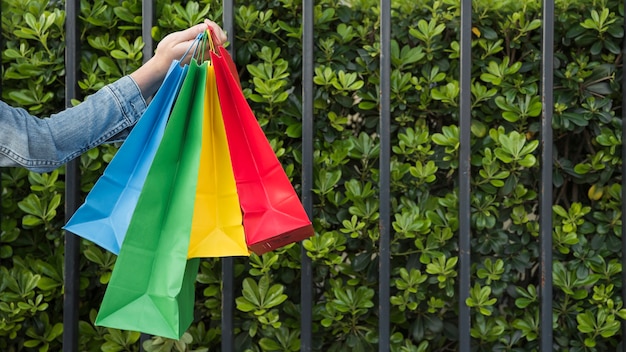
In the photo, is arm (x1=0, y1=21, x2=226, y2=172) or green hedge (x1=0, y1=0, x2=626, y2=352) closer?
arm (x1=0, y1=21, x2=226, y2=172)

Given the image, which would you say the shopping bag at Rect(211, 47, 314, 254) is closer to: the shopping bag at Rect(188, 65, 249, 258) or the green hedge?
the shopping bag at Rect(188, 65, 249, 258)

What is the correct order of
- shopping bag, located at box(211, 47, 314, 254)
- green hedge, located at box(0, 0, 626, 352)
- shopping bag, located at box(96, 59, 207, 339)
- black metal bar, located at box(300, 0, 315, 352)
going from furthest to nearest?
green hedge, located at box(0, 0, 626, 352), black metal bar, located at box(300, 0, 315, 352), shopping bag, located at box(211, 47, 314, 254), shopping bag, located at box(96, 59, 207, 339)

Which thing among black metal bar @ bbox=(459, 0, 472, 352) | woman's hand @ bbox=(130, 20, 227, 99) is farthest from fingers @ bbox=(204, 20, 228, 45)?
black metal bar @ bbox=(459, 0, 472, 352)

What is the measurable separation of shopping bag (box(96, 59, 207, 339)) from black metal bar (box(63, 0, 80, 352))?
2.26 feet

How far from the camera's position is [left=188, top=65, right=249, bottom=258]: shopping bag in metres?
1.17

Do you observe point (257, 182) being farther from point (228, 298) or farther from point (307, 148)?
point (228, 298)

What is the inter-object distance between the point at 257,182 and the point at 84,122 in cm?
35

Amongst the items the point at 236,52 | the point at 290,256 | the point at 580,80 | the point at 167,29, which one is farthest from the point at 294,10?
the point at 580,80

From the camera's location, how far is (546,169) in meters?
1.74

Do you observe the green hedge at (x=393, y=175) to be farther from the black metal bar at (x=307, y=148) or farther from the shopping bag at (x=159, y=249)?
the shopping bag at (x=159, y=249)

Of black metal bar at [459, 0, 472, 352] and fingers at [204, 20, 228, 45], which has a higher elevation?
fingers at [204, 20, 228, 45]

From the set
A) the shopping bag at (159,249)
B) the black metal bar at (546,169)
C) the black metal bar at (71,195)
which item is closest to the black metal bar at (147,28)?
the black metal bar at (71,195)

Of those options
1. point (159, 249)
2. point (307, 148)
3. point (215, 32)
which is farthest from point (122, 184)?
point (307, 148)

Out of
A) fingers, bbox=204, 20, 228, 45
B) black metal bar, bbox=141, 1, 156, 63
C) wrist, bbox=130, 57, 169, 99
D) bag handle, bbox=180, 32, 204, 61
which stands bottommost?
wrist, bbox=130, 57, 169, 99
